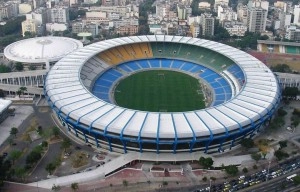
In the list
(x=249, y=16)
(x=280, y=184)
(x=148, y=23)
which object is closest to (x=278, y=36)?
(x=249, y=16)

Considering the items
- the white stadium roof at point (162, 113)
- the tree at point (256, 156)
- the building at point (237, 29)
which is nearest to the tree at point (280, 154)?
the tree at point (256, 156)

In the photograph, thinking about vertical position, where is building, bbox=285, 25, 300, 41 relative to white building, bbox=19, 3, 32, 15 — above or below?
below

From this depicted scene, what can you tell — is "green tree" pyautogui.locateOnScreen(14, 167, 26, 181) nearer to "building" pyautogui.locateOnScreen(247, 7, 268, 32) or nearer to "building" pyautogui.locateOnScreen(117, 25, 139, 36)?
"building" pyautogui.locateOnScreen(117, 25, 139, 36)

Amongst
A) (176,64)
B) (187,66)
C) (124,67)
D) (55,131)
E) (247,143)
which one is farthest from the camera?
(176,64)

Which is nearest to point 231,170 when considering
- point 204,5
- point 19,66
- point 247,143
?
point 247,143

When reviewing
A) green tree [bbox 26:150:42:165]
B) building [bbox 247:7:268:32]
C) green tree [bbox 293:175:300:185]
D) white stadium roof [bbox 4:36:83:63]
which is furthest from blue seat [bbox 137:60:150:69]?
building [bbox 247:7:268:32]

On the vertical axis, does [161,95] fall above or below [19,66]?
below

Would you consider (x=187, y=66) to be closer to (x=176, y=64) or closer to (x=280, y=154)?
(x=176, y=64)
